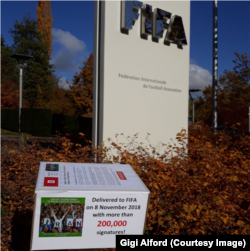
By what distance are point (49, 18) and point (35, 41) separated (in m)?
7.67

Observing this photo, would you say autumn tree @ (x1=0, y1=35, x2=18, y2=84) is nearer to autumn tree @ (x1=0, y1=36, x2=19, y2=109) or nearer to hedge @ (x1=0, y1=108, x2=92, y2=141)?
autumn tree @ (x1=0, y1=36, x2=19, y2=109)

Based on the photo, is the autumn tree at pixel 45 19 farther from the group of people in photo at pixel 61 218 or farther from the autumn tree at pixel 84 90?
the group of people in photo at pixel 61 218

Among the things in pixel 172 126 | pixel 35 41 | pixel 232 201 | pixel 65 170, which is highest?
pixel 35 41

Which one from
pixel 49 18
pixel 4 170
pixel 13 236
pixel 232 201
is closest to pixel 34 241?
pixel 13 236

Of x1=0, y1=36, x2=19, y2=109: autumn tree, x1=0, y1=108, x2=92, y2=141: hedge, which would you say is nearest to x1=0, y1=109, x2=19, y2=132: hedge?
x1=0, y1=108, x2=92, y2=141: hedge

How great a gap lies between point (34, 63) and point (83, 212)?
116 feet

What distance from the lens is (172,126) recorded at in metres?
6.83

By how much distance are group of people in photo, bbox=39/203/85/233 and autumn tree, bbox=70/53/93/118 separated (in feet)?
96.2

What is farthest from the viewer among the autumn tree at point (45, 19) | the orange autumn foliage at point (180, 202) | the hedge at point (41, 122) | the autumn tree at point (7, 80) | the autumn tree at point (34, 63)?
the autumn tree at point (45, 19)

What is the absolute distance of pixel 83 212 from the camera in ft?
6.14

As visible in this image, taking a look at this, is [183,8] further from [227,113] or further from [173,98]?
[227,113]
